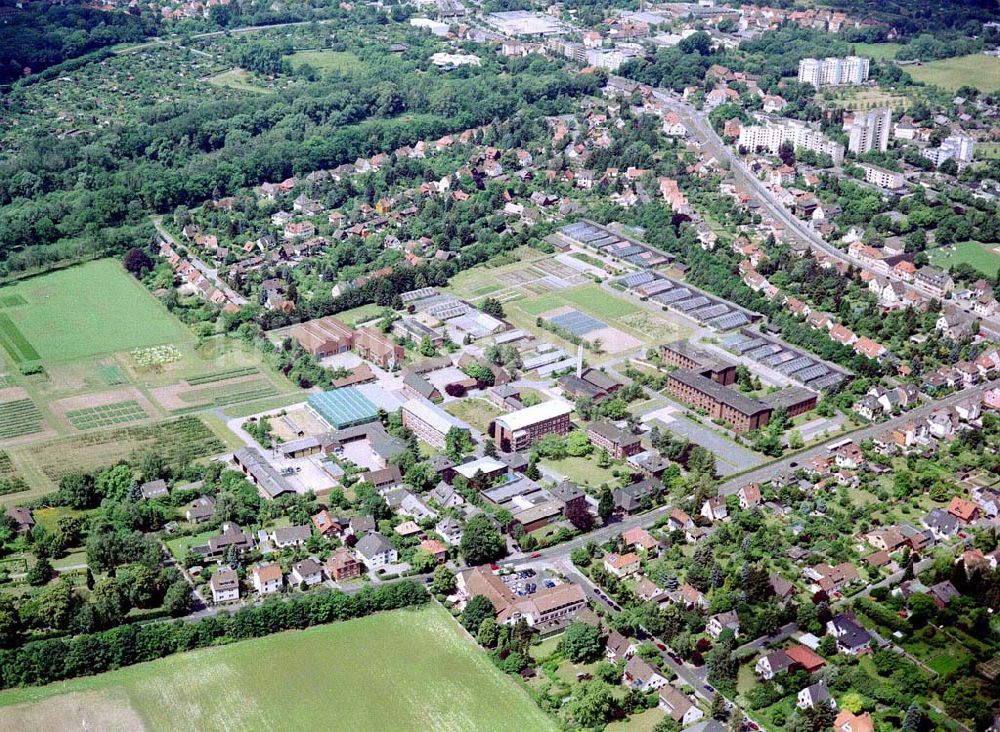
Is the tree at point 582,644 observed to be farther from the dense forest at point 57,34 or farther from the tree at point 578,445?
the dense forest at point 57,34

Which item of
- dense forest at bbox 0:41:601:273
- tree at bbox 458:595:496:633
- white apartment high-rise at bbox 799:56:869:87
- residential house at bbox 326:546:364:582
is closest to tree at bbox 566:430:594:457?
residential house at bbox 326:546:364:582

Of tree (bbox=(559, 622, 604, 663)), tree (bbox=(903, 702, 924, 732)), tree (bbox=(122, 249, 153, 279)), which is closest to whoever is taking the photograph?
tree (bbox=(903, 702, 924, 732))

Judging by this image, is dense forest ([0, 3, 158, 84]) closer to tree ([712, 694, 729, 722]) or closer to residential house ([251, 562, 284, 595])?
residential house ([251, 562, 284, 595])

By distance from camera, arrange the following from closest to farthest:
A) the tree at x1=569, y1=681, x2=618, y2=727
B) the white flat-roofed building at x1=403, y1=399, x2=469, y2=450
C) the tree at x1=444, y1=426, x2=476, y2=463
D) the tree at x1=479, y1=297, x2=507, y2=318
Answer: the tree at x1=569, y1=681, x2=618, y2=727, the tree at x1=444, y1=426, x2=476, y2=463, the white flat-roofed building at x1=403, y1=399, x2=469, y2=450, the tree at x1=479, y1=297, x2=507, y2=318

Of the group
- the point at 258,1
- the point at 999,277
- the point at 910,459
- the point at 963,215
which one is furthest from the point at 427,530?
the point at 258,1

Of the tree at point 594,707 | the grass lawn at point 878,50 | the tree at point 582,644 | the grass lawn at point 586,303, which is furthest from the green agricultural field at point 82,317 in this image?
the grass lawn at point 878,50

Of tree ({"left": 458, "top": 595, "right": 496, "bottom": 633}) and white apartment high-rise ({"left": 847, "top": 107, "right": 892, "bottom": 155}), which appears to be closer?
tree ({"left": 458, "top": 595, "right": 496, "bottom": 633})

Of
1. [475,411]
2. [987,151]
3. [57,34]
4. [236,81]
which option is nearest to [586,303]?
[475,411]

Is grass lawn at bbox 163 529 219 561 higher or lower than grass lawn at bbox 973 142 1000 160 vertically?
higher
